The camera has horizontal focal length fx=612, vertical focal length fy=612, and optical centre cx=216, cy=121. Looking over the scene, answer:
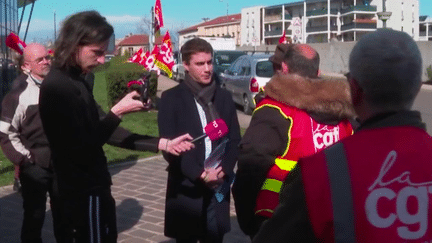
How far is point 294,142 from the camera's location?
305 cm

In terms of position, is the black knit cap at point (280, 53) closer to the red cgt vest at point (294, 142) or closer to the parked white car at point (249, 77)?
the red cgt vest at point (294, 142)

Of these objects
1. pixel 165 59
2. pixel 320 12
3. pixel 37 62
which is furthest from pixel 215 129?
pixel 320 12

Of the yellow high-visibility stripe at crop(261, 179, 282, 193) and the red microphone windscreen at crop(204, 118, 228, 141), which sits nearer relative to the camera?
the yellow high-visibility stripe at crop(261, 179, 282, 193)

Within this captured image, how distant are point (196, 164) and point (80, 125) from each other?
108cm

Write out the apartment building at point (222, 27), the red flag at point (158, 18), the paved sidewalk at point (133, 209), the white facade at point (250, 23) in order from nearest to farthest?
1. the paved sidewalk at point (133, 209)
2. the red flag at point (158, 18)
3. the white facade at point (250, 23)
4. the apartment building at point (222, 27)

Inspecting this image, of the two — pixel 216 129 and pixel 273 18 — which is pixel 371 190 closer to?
pixel 216 129

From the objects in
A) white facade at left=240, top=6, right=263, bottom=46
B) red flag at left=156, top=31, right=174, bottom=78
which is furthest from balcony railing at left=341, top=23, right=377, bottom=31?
red flag at left=156, top=31, right=174, bottom=78

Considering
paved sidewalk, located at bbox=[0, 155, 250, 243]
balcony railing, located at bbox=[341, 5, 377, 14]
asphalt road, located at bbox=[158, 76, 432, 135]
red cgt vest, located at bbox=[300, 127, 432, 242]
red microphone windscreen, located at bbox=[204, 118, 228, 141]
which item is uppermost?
balcony railing, located at bbox=[341, 5, 377, 14]

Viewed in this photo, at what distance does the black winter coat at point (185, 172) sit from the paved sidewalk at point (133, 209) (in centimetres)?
187

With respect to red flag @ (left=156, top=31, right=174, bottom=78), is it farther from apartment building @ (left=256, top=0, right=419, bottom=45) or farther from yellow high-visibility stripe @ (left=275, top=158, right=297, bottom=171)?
apartment building @ (left=256, top=0, right=419, bottom=45)

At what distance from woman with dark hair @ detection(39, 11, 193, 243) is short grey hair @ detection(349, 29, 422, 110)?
170 cm

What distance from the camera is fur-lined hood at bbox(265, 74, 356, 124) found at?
298 centimetres

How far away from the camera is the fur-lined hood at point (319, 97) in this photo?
9.77 feet

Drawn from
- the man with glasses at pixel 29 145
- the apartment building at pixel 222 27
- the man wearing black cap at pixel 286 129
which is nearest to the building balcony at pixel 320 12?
the apartment building at pixel 222 27
